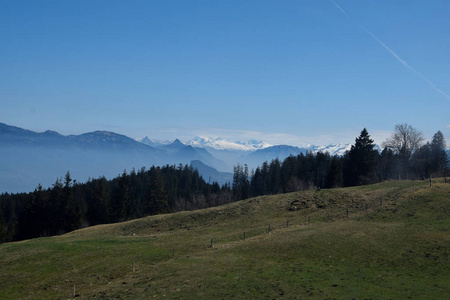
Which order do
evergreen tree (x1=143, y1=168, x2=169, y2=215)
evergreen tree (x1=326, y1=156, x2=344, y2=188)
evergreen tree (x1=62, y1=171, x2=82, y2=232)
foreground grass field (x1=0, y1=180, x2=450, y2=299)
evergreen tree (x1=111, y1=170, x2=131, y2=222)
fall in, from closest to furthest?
foreground grass field (x1=0, y1=180, x2=450, y2=299) < evergreen tree (x1=62, y1=171, x2=82, y2=232) < evergreen tree (x1=326, y1=156, x2=344, y2=188) < evergreen tree (x1=143, y1=168, x2=169, y2=215) < evergreen tree (x1=111, y1=170, x2=131, y2=222)

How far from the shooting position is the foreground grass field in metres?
24.2

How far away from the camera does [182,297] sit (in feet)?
78.6

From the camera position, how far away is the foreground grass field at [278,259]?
24.2 meters

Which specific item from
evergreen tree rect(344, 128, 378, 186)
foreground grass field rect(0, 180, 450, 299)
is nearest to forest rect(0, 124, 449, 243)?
evergreen tree rect(344, 128, 378, 186)

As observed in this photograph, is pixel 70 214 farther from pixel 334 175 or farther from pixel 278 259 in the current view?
pixel 334 175

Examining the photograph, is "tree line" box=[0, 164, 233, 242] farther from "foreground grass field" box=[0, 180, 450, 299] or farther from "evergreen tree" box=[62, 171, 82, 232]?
"foreground grass field" box=[0, 180, 450, 299]

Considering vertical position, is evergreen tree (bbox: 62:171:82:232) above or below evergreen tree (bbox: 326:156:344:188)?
below

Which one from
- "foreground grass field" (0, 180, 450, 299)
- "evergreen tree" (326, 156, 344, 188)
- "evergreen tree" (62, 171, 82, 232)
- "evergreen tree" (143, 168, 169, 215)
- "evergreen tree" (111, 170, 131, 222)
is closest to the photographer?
"foreground grass field" (0, 180, 450, 299)

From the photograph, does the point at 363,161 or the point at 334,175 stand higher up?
the point at 363,161

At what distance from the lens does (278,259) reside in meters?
32.0

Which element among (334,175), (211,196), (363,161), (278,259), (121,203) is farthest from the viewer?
(211,196)

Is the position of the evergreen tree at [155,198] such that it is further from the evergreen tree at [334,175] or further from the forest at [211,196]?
the evergreen tree at [334,175]

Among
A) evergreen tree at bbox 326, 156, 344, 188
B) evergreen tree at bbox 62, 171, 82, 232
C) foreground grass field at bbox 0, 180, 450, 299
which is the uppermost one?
evergreen tree at bbox 326, 156, 344, 188

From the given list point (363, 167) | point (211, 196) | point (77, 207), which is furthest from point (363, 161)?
point (77, 207)
